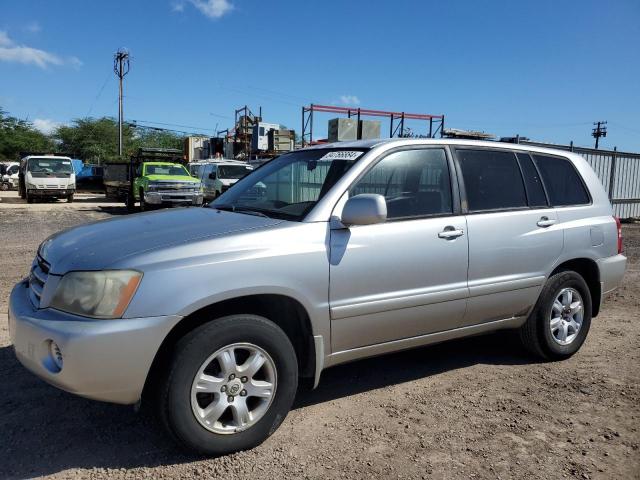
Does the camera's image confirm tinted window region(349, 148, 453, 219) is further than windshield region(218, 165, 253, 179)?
No

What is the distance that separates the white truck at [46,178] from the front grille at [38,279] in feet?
75.9

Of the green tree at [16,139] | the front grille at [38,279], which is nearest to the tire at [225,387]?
the front grille at [38,279]

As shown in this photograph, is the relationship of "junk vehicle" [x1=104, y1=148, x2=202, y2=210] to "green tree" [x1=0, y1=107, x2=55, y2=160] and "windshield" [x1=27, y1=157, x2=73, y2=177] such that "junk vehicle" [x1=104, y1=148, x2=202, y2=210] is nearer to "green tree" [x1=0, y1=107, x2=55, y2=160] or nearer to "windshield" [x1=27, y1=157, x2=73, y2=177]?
"windshield" [x1=27, y1=157, x2=73, y2=177]

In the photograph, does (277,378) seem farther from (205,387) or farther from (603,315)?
(603,315)

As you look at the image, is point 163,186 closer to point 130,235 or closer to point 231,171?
point 231,171

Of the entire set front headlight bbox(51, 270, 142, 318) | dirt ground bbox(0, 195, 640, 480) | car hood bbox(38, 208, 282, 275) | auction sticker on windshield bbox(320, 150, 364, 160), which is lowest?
dirt ground bbox(0, 195, 640, 480)

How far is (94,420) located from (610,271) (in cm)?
435

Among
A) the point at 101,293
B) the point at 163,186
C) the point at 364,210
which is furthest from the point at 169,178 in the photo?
the point at 101,293

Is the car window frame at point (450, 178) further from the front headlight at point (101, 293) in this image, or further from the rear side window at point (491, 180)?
the front headlight at point (101, 293)

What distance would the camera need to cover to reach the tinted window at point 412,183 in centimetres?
362

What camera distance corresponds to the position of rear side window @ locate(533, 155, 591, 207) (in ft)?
15.0

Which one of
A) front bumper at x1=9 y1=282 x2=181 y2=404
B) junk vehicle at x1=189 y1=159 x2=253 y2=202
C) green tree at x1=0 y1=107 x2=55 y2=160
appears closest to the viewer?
front bumper at x1=9 y1=282 x2=181 y2=404

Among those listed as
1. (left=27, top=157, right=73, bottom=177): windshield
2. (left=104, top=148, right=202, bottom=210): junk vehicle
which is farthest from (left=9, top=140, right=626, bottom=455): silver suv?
(left=27, top=157, right=73, bottom=177): windshield

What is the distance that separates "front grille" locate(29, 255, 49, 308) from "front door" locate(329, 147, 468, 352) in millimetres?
1620
